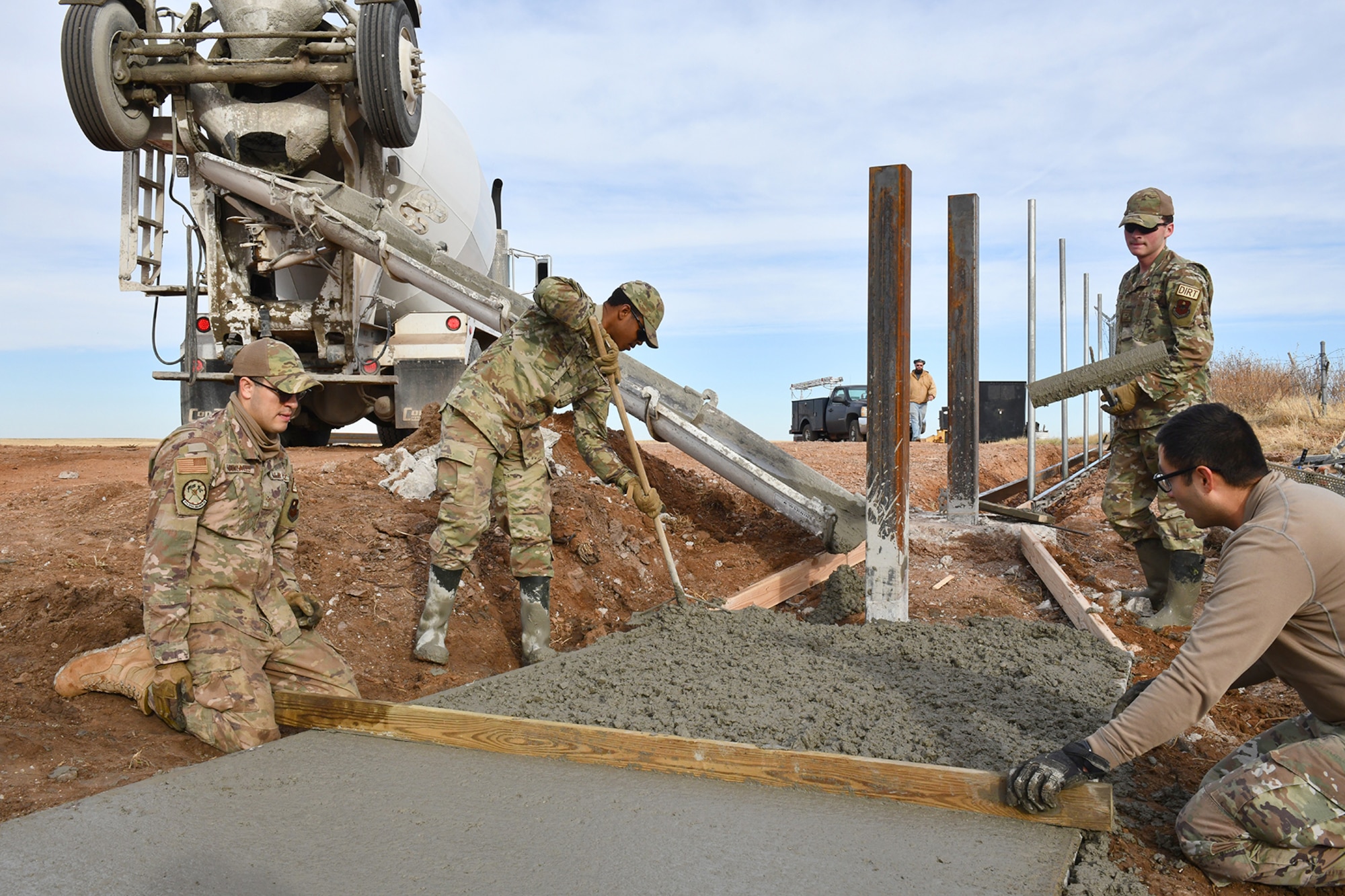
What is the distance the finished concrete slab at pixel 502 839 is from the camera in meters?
2.18

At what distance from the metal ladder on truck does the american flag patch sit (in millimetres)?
3159

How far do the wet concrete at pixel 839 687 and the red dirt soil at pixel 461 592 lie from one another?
38 centimetres

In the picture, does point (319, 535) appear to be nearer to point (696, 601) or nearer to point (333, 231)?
point (696, 601)

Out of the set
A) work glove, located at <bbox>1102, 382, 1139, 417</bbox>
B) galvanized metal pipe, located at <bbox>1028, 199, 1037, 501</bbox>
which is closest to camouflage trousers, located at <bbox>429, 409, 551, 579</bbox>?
work glove, located at <bbox>1102, 382, 1139, 417</bbox>

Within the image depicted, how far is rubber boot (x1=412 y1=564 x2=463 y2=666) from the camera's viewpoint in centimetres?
444

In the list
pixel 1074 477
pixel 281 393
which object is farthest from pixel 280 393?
pixel 1074 477

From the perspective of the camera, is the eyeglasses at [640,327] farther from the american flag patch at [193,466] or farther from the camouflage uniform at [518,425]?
the american flag patch at [193,466]

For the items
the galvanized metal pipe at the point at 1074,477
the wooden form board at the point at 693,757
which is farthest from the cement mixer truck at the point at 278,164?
the galvanized metal pipe at the point at 1074,477

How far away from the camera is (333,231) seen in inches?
302

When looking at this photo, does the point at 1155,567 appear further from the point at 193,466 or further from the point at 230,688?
the point at 193,466

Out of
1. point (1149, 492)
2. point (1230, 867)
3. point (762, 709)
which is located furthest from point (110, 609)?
point (1149, 492)

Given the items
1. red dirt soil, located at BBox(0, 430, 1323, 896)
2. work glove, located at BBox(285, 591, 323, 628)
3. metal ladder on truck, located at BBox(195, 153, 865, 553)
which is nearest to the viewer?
red dirt soil, located at BBox(0, 430, 1323, 896)

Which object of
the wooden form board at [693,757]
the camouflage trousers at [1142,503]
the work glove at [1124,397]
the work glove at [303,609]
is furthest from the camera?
the work glove at [1124,397]

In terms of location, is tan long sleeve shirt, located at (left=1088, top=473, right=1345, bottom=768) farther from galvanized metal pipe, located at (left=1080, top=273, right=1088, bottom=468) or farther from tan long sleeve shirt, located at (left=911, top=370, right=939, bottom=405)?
tan long sleeve shirt, located at (left=911, top=370, right=939, bottom=405)
